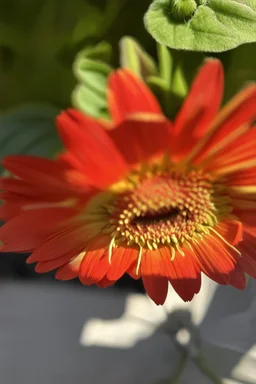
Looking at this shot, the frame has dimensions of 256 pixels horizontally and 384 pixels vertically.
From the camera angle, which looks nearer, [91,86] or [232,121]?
[232,121]

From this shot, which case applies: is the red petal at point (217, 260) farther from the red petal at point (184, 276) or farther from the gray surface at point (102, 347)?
the gray surface at point (102, 347)

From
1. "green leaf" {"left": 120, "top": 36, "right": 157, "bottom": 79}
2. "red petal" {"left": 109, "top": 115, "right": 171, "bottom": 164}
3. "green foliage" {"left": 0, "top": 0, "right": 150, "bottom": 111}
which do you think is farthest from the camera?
"green foliage" {"left": 0, "top": 0, "right": 150, "bottom": 111}

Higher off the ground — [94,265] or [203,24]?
[203,24]

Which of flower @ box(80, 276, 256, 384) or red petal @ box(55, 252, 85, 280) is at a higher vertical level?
red petal @ box(55, 252, 85, 280)

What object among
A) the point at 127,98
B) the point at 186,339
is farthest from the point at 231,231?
the point at 186,339

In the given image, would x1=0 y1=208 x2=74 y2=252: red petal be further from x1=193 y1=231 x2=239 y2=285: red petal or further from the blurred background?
the blurred background

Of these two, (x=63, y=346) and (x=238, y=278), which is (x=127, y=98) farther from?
(x=63, y=346)

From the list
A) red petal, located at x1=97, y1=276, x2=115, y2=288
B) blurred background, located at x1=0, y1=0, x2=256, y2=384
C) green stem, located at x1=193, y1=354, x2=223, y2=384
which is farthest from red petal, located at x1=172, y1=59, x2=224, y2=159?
green stem, located at x1=193, y1=354, x2=223, y2=384

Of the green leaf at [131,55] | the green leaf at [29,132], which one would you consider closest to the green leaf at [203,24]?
the green leaf at [131,55]
